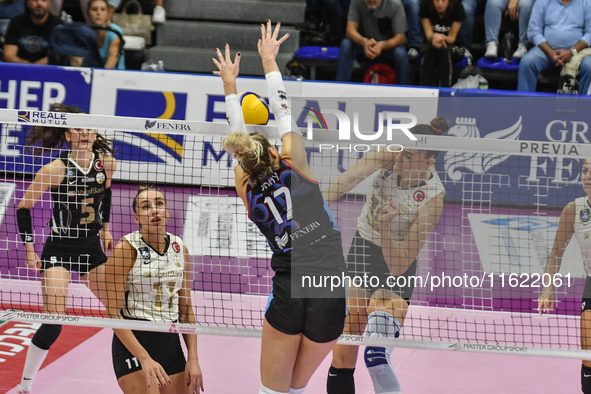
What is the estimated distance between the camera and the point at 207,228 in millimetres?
8398

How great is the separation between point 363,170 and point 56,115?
229 cm

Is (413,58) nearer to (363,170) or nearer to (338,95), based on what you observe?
(338,95)

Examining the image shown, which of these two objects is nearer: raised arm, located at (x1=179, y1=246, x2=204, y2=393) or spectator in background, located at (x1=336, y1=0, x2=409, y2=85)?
raised arm, located at (x1=179, y1=246, x2=204, y2=393)

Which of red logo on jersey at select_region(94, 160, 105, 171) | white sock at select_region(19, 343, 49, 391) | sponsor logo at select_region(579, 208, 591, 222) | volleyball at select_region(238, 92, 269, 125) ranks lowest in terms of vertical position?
white sock at select_region(19, 343, 49, 391)

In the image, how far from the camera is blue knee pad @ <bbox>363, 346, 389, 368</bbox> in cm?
466

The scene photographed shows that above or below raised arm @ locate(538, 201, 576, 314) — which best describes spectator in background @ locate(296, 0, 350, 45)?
above

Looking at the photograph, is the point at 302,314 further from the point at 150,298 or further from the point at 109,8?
the point at 109,8

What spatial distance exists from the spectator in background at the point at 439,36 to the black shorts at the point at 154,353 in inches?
293

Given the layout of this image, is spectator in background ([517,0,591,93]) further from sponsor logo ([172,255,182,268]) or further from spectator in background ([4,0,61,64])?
spectator in background ([4,0,61,64])

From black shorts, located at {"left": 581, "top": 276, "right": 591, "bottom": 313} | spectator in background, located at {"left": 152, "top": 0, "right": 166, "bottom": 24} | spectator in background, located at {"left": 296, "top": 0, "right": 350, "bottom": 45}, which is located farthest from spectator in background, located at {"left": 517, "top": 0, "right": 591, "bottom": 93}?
spectator in background, located at {"left": 152, "top": 0, "right": 166, "bottom": 24}

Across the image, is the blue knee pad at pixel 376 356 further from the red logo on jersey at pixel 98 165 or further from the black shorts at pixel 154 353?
the red logo on jersey at pixel 98 165

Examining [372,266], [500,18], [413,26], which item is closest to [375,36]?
[413,26]

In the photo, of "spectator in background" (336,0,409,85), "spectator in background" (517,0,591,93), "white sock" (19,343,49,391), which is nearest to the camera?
"white sock" (19,343,49,391)

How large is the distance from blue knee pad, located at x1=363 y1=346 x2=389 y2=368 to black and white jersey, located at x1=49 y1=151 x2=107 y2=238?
2.63m
